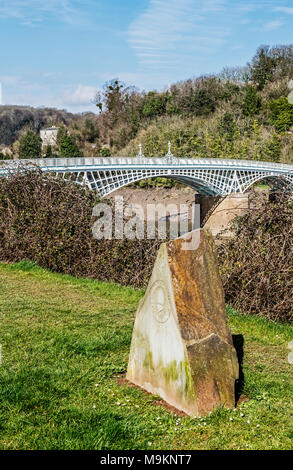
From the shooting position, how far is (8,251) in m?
10.6

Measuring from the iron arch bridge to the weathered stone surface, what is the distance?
Answer: 18410 mm

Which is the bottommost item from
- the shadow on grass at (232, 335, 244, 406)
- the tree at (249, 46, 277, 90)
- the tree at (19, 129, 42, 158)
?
the shadow on grass at (232, 335, 244, 406)

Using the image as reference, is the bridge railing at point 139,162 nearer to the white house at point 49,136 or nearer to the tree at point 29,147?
the tree at point 29,147

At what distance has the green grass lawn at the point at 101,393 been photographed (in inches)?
131

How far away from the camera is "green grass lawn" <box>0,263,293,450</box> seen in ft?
10.9

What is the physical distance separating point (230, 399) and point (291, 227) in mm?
4073

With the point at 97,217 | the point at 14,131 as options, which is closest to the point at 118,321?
the point at 97,217

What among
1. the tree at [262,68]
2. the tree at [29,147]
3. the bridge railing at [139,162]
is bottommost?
the bridge railing at [139,162]

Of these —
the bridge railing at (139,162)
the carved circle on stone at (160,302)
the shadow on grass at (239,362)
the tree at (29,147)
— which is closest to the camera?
the carved circle on stone at (160,302)

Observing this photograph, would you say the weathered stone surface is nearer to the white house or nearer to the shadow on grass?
the shadow on grass

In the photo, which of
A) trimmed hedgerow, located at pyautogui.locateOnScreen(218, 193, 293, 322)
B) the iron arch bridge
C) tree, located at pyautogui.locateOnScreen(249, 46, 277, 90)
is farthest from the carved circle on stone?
tree, located at pyautogui.locateOnScreen(249, 46, 277, 90)

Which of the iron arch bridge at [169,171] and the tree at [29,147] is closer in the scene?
the iron arch bridge at [169,171]

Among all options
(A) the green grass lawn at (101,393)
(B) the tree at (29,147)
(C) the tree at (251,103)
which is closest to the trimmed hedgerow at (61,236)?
(A) the green grass lawn at (101,393)

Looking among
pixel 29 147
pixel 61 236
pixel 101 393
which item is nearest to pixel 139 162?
pixel 61 236
